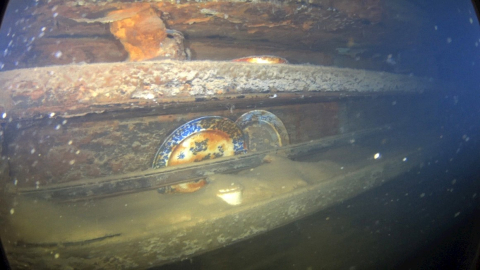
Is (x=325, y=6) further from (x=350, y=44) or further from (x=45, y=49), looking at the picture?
(x=45, y=49)

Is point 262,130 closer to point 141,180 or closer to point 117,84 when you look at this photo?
point 141,180

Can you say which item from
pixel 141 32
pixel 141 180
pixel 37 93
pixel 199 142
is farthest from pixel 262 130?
pixel 37 93

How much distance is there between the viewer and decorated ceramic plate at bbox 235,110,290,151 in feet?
9.38

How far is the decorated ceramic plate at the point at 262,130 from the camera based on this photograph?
2859mm

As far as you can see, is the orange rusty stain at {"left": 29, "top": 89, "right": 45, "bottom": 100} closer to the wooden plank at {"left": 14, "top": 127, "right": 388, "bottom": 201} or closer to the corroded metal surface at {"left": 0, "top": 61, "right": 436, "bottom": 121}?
the corroded metal surface at {"left": 0, "top": 61, "right": 436, "bottom": 121}

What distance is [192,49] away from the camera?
2979mm

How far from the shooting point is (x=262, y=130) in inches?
119

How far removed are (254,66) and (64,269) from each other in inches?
90.6

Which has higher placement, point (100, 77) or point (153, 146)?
point (100, 77)

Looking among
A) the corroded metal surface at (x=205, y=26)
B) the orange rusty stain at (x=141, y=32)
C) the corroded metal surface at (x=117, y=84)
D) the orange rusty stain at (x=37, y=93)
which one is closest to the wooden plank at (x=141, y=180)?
the corroded metal surface at (x=117, y=84)

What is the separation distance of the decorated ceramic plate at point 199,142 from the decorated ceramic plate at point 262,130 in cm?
23

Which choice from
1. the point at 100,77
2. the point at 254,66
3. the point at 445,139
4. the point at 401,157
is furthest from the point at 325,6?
the point at 445,139

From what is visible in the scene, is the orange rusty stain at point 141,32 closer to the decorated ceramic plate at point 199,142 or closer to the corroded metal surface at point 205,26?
the corroded metal surface at point 205,26

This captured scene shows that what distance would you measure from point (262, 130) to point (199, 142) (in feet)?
3.26
